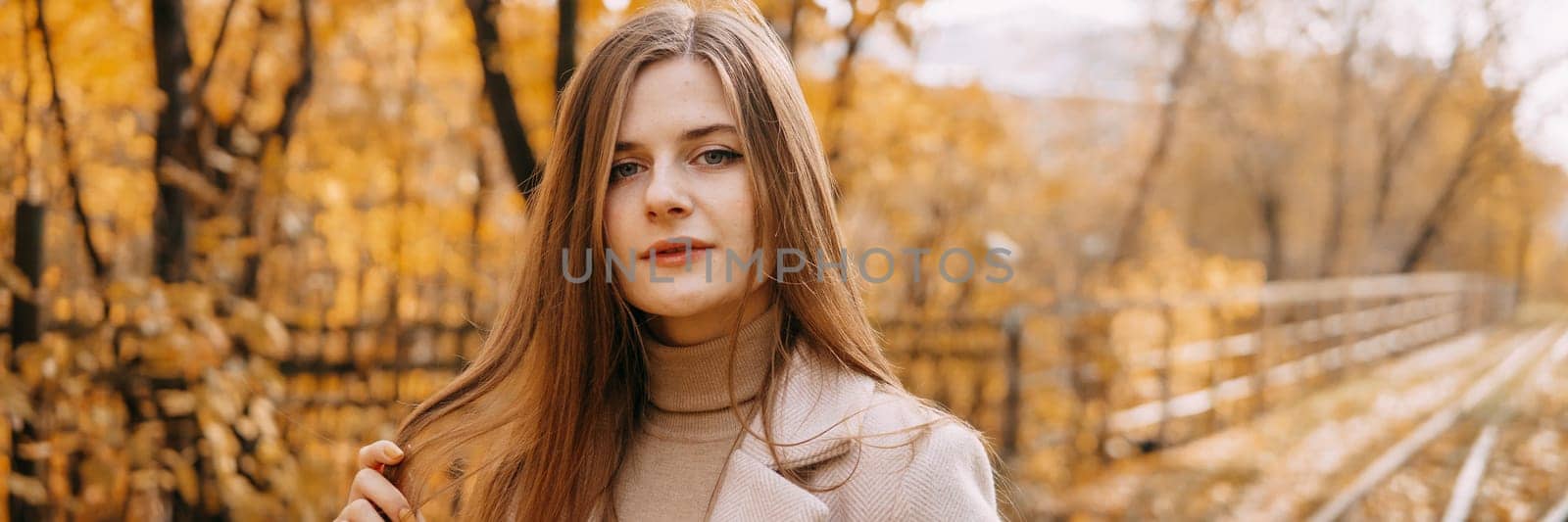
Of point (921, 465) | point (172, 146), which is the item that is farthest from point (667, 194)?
point (172, 146)

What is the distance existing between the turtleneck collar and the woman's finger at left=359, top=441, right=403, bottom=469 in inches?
15.1

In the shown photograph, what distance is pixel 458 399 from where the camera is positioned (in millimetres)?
1899

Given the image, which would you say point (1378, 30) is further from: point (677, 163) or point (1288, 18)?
point (677, 163)

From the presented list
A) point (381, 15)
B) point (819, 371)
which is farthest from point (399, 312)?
point (819, 371)

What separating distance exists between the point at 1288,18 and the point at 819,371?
1640 centimetres

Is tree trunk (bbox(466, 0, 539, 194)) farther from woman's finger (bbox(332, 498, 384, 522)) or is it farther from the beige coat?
the beige coat

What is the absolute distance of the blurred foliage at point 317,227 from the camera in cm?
368

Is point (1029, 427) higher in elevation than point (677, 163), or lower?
lower

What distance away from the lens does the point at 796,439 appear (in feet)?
5.24

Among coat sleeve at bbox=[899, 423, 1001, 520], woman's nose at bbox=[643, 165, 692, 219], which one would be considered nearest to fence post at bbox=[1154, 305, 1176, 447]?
coat sleeve at bbox=[899, 423, 1001, 520]

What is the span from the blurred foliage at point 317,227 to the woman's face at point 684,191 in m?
0.94

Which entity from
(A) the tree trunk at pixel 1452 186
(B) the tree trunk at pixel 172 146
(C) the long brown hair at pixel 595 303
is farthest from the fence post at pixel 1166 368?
(A) the tree trunk at pixel 1452 186

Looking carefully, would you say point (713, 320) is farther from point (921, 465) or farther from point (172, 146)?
point (172, 146)

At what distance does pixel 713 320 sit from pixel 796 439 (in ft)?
0.76
